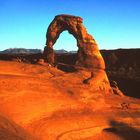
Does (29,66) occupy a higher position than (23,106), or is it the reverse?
(29,66)

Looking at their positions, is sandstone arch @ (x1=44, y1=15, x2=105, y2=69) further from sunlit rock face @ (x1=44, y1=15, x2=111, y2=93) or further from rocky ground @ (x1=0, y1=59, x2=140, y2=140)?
rocky ground @ (x1=0, y1=59, x2=140, y2=140)

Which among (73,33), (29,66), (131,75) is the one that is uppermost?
(73,33)

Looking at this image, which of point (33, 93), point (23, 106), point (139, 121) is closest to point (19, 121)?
point (23, 106)

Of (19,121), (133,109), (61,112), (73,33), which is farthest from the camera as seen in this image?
(73,33)

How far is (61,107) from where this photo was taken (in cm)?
1417

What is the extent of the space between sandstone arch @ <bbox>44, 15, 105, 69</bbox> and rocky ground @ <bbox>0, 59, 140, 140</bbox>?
1.69 m

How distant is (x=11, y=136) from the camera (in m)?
8.11

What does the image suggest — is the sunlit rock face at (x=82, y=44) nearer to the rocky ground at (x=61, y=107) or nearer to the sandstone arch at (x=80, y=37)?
the sandstone arch at (x=80, y=37)

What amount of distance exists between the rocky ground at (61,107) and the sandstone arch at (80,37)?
1.69m

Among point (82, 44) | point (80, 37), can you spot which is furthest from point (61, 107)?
point (80, 37)

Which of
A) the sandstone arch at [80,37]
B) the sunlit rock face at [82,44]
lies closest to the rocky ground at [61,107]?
the sunlit rock face at [82,44]

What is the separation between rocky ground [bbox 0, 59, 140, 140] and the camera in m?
12.4

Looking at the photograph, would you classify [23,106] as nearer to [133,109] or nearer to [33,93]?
[33,93]

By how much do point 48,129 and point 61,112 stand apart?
4.52 feet
